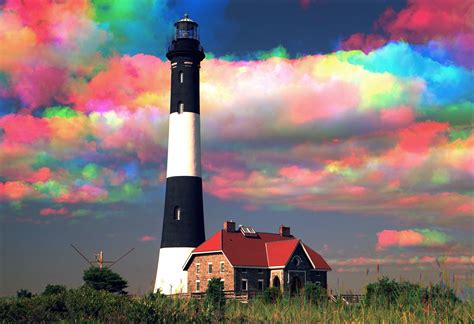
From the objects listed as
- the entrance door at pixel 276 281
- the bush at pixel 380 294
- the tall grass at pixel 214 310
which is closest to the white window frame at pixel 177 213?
the entrance door at pixel 276 281

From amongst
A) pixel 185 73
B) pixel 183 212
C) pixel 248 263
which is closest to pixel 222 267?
pixel 248 263

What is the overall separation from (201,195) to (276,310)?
39065 mm

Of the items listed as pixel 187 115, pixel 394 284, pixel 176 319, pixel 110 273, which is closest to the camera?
pixel 394 284

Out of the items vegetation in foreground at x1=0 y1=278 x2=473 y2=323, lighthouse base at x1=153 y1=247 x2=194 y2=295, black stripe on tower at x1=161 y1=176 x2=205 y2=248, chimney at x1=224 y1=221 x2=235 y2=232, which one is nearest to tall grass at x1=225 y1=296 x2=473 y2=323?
vegetation in foreground at x1=0 y1=278 x2=473 y2=323

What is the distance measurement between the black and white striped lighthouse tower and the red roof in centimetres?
155

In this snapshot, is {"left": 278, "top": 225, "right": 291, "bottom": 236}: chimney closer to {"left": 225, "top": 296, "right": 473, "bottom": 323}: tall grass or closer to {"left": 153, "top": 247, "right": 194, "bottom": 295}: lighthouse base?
{"left": 153, "top": 247, "right": 194, "bottom": 295}: lighthouse base

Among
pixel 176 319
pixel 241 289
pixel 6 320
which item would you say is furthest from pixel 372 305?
pixel 241 289

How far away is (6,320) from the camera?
794 inches

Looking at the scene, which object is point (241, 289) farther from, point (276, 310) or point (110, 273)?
point (276, 310)

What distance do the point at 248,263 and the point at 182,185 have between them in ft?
30.1

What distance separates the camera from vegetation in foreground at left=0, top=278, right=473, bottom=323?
13250 millimetres

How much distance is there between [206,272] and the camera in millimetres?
53938

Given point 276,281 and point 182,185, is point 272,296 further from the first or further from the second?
point 276,281

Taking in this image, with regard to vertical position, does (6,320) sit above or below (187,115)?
below
